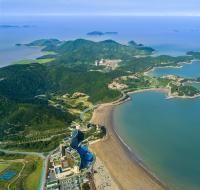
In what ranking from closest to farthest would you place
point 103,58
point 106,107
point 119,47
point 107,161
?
point 107,161, point 106,107, point 103,58, point 119,47

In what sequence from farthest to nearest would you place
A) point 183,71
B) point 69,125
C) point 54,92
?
point 183,71
point 54,92
point 69,125

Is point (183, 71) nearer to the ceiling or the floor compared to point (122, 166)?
nearer to the floor

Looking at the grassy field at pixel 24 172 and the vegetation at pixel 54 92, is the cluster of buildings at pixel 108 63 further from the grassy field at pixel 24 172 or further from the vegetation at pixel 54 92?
the grassy field at pixel 24 172

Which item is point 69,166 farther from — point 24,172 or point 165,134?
point 165,134

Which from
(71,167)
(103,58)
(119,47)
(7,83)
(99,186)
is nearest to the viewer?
(99,186)

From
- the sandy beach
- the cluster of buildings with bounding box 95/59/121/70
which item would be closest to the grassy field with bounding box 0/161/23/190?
the sandy beach

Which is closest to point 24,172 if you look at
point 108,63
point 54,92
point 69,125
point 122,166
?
point 122,166

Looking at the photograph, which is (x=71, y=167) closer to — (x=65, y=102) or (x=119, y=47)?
(x=65, y=102)

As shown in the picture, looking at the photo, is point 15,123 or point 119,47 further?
point 119,47

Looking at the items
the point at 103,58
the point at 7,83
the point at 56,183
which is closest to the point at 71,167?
the point at 56,183
